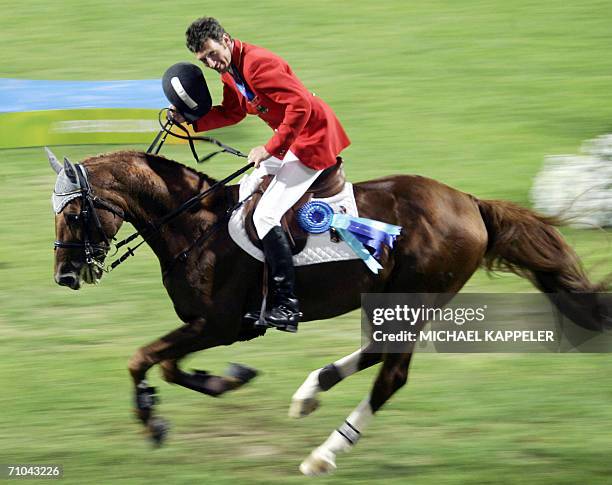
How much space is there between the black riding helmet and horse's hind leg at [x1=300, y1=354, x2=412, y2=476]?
190 cm

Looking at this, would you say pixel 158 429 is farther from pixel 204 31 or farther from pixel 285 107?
pixel 204 31

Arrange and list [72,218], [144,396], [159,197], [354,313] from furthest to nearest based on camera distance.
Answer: [354,313]
[159,197]
[144,396]
[72,218]

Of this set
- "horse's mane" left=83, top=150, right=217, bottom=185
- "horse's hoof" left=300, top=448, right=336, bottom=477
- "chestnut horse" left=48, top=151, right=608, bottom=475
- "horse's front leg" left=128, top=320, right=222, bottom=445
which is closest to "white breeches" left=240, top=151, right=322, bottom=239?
"chestnut horse" left=48, top=151, right=608, bottom=475

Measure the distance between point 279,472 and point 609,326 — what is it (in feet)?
7.79

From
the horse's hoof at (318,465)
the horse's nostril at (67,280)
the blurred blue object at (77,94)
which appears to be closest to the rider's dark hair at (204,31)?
the horse's nostril at (67,280)

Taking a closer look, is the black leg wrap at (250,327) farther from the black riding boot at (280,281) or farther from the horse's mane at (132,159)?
the horse's mane at (132,159)

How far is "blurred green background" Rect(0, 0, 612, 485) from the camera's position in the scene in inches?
273

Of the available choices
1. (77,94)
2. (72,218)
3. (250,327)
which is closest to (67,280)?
(72,218)

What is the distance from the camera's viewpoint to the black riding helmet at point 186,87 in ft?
22.2

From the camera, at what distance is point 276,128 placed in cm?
684

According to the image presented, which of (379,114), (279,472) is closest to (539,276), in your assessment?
(279,472)

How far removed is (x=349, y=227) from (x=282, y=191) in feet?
1.46

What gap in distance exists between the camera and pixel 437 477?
21.6 ft

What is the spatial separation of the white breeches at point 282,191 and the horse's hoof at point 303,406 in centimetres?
116
